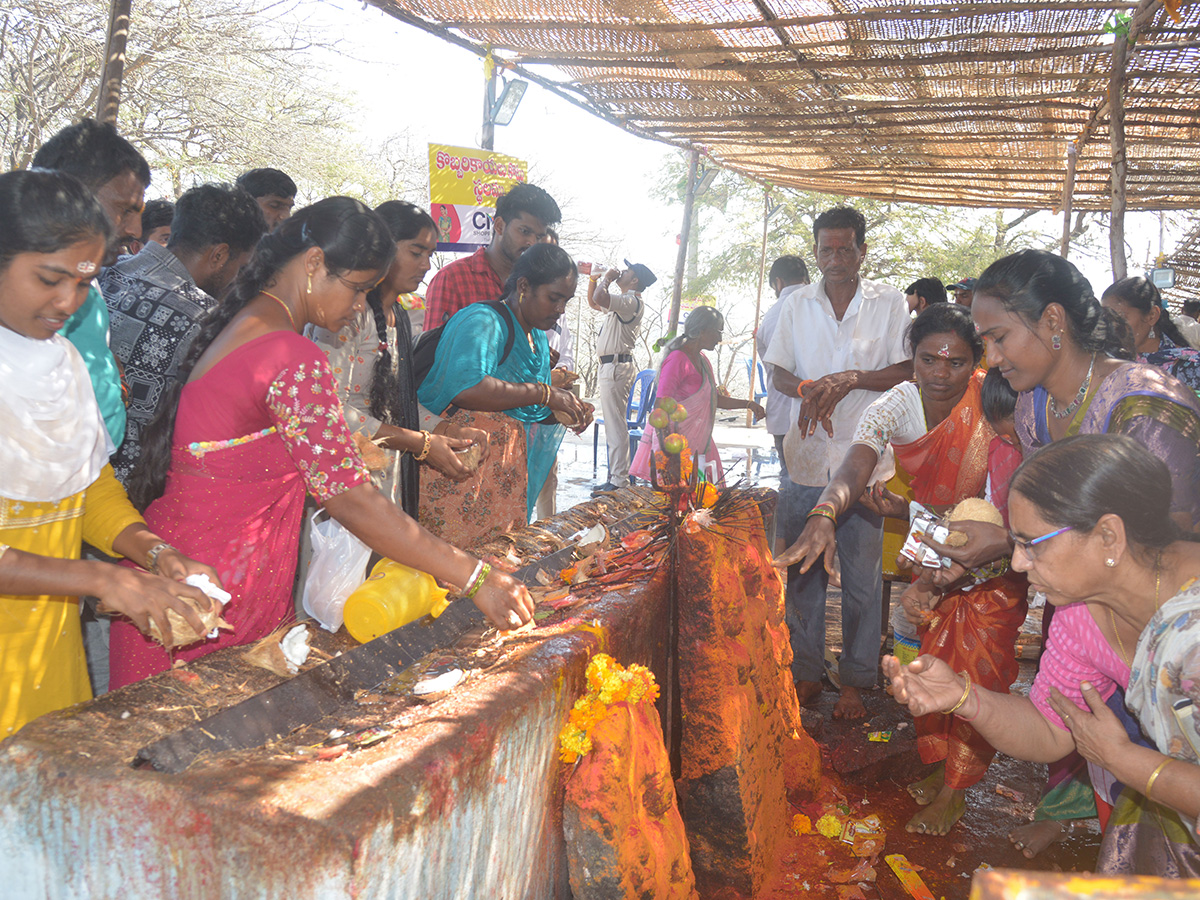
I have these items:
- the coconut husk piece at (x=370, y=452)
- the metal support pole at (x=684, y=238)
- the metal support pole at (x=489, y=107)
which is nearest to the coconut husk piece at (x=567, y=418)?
the coconut husk piece at (x=370, y=452)

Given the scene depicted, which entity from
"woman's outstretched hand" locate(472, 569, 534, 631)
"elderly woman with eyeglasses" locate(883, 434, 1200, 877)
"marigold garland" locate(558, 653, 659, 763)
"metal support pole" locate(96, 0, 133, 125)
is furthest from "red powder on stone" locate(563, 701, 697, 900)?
"metal support pole" locate(96, 0, 133, 125)

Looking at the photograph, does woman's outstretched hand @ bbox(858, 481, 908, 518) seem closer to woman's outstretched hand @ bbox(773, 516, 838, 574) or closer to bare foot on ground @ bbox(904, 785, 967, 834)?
woman's outstretched hand @ bbox(773, 516, 838, 574)

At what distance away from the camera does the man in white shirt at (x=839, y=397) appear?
13.5 ft

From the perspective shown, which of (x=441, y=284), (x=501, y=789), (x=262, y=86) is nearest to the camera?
(x=501, y=789)

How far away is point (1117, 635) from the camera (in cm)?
217

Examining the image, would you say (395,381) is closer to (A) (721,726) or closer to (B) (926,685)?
(A) (721,726)

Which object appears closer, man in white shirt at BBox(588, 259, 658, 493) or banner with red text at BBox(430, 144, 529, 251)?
banner with red text at BBox(430, 144, 529, 251)

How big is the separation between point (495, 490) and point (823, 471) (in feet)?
5.85

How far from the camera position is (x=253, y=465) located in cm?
207

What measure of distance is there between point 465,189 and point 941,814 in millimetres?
5411

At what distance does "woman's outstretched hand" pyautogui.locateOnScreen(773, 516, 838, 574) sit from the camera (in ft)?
9.75

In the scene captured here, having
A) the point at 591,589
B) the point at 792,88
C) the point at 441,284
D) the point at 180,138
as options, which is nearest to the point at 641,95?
the point at 792,88

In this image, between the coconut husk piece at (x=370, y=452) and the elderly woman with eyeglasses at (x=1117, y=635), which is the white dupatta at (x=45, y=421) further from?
the elderly woman with eyeglasses at (x=1117, y=635)

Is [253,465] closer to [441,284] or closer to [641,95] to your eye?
[441,284]
